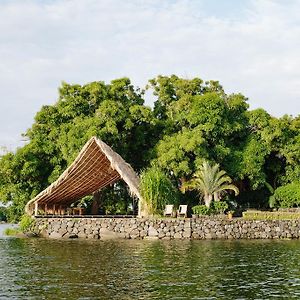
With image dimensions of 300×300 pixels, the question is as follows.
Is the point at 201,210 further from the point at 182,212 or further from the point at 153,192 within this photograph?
the point at 153,192

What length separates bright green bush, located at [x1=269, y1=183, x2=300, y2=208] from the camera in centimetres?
2823

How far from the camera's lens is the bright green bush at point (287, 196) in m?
28.2

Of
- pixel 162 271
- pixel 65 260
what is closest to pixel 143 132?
pixel 65 260

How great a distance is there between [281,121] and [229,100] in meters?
3.05

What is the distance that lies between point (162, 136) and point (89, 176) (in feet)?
19.4

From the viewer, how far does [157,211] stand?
23812 mm

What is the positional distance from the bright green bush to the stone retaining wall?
14.5 ft

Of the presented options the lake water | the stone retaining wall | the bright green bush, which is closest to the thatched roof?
the stone retaining wall

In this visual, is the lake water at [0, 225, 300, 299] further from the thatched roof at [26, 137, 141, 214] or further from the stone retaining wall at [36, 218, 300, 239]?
the thatched roof at [26, 137, 141, 214]

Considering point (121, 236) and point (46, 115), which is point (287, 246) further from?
point (46, 115)

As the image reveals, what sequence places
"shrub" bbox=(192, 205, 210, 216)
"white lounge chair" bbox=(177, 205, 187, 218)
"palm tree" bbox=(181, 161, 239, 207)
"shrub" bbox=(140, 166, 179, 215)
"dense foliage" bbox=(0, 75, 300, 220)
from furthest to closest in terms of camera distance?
"dense foliage" bbox=(0, 75, 300, 220) → "palm tree" bbox=(181, 161, 239, 207) → "shrub" bbox=(192, 205, 210, 216) → "white lounge chair" bbox=(177, 205, 187, 218) → "shrub" bbox=(140, 166, 179, 215)

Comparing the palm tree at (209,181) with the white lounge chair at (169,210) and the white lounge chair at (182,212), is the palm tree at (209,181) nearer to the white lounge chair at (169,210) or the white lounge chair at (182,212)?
the white lounge chair at (182,212)

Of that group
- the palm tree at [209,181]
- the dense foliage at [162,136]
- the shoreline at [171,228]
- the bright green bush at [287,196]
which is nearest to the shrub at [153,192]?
the shoreline at [171,228]

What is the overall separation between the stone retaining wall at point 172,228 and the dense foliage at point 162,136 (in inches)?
193
